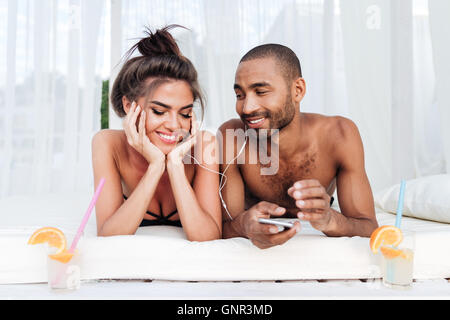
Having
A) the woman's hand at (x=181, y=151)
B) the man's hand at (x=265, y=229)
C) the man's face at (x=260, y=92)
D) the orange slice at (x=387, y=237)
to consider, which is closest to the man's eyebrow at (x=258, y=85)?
the man's face at (x=260, y=92)

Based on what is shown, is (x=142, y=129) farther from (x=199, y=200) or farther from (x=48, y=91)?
(x=48, y=91)

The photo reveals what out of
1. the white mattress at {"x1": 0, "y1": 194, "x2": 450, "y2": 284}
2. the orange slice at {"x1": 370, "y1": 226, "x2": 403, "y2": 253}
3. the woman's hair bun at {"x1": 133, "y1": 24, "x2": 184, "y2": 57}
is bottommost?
the white mattress at {"x1": 0, "y1": 194, "x2": 450, "y2": 284}

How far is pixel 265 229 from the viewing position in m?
1.02

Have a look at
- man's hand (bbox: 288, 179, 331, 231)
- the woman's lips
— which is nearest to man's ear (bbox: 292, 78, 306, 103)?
the woman's lips

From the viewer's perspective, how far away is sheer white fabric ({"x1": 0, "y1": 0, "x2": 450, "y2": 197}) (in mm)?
3316

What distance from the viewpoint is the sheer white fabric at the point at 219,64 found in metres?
3.32

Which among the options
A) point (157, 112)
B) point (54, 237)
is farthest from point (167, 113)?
point (54, 237)

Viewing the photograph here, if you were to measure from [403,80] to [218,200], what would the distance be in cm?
252

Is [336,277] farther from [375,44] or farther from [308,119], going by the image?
[375,44]

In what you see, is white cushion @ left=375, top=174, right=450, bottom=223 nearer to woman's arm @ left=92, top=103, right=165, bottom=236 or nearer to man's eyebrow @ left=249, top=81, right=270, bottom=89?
man's eyebrow @ left=249, top=81, right=270, bottom=89

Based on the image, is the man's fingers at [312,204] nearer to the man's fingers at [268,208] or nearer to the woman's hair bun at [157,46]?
the man's fingers at [268,208]

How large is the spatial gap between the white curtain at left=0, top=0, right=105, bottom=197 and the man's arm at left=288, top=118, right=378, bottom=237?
2.42 metres
